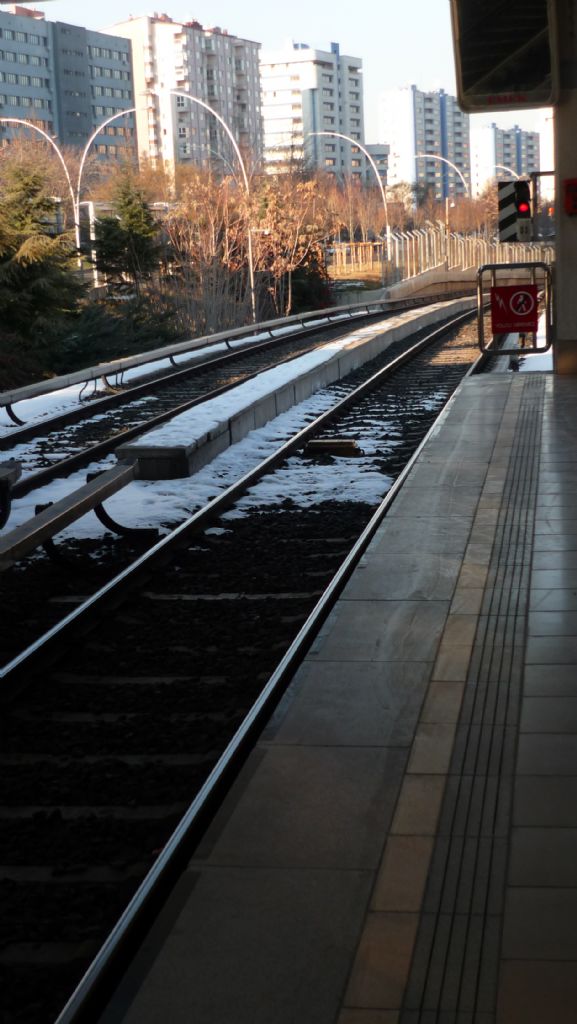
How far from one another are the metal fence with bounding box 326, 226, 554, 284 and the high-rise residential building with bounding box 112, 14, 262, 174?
8841 centimetres

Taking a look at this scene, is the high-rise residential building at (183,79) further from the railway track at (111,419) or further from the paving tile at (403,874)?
the paving tile at (403,874)

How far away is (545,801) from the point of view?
14.4ft

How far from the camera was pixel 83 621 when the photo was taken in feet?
23.3

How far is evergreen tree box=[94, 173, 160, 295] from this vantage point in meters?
37.1

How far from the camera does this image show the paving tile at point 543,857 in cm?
383

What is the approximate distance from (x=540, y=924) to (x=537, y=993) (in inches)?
13.6

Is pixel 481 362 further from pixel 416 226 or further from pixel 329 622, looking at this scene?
pixel 416 226

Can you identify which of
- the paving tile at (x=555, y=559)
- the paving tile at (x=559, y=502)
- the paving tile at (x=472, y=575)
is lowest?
the paving tile at (x=472, y=575)

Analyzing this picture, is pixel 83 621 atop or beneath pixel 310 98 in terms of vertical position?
beneath

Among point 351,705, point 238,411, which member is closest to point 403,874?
point 351,705

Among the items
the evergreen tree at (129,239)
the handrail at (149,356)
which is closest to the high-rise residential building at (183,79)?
the handrail at (149,356)

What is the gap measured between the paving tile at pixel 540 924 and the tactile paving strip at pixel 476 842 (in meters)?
0.04

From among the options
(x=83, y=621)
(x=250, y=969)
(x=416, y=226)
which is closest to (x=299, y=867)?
(x=250, y=969)

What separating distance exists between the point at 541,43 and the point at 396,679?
1322 centimetres
